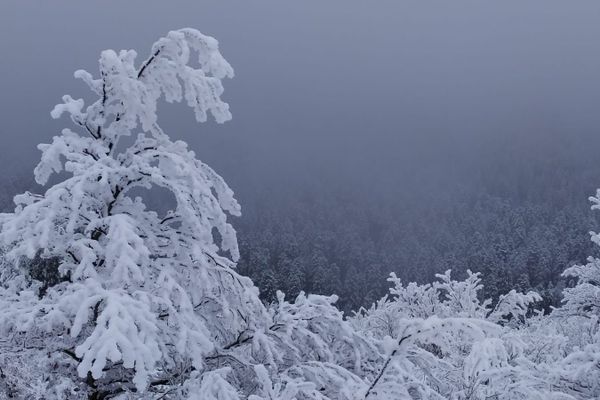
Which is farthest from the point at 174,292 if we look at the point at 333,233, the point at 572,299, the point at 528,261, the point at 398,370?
the point at 333,233

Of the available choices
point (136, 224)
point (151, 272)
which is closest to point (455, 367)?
point (151, 272)

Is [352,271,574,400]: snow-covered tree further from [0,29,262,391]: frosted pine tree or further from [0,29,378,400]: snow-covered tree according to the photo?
[0,29,262,391]: frosted pine tree

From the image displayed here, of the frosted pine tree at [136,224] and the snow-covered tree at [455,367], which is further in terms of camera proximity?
the frosted pine tree at [136,224]

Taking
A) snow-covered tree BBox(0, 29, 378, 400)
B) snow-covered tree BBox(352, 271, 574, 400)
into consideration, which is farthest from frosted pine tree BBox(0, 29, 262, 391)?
snow-covered tree BBox(352, 271, 574, 400)

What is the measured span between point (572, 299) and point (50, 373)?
11.2 meters

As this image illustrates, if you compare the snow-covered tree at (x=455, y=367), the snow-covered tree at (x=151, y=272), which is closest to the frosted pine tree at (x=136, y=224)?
the snow-covered tree at (x=151, y=272)

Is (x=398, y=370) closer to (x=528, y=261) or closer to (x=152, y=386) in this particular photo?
(x=152, y=386)

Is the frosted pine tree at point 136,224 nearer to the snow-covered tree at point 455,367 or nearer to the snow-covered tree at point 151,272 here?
the snow-covered tree at point 151,272

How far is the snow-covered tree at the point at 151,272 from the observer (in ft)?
15.6

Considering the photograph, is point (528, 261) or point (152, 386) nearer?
point (152, 386)

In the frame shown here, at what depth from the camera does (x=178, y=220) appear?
5656 millimetres

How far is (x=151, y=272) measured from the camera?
206 inches

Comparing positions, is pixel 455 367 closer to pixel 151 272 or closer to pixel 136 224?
pixel 151 272

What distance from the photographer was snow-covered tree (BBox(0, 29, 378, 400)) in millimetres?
4742
